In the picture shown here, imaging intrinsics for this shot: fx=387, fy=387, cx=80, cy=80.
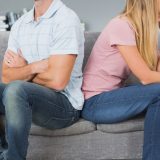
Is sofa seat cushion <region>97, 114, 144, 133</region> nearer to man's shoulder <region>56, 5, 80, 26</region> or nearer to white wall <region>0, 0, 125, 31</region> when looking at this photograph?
man's shoulder <region>56, 5, 80, 26</region>

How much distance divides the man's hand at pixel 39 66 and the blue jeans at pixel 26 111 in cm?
11

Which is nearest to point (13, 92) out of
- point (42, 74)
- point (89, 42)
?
point (42, 74)

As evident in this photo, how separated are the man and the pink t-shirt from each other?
Result: 0.05m

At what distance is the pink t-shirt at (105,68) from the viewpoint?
1.82 m

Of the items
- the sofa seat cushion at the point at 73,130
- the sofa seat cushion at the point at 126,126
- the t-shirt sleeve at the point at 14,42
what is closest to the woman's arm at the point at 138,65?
the sofa seat cushion at the point at 126,126

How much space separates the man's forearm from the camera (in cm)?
183

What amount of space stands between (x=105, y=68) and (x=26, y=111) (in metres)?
0.48

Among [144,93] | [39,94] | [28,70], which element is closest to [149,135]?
[144,93]

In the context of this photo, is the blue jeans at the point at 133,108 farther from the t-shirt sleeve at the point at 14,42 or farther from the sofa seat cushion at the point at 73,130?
the t-shirt sleeve at the point at 14,42

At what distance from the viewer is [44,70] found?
178cm

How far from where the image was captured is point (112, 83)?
6.12 feet

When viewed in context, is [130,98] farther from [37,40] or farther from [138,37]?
[37,40]

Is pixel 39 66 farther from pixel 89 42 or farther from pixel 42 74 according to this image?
pixel 89 42

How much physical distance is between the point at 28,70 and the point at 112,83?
41 centimetres
